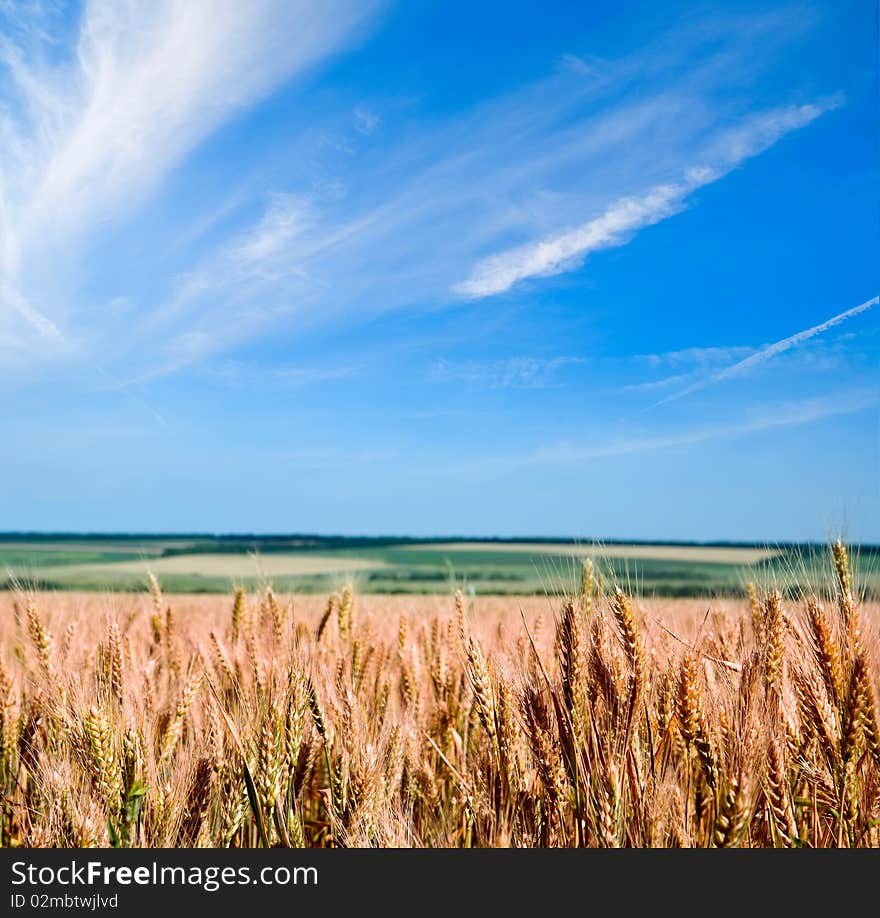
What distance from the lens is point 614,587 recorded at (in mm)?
1905

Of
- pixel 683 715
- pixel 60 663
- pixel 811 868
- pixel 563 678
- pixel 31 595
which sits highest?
pixel 31 595

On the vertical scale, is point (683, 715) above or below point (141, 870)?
above

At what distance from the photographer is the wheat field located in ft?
5.56

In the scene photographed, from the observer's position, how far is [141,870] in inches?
60.5

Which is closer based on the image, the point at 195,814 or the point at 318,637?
the point at 195,814

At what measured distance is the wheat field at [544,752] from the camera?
1.69 m

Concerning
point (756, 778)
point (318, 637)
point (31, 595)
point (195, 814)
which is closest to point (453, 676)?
point (318, 637)

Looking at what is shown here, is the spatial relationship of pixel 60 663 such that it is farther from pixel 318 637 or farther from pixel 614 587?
pixel 614 587

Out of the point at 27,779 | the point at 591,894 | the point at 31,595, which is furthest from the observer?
the point at 31,595

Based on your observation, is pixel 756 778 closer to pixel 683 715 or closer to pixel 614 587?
pixel 683 715

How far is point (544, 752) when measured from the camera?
1.70 m

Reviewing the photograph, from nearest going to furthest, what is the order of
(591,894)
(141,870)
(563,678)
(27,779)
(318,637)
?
(591,894), (141,870), (563,678), (27,779), (318,637)

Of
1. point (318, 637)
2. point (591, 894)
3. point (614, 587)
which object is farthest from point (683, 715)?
point (318, 637)

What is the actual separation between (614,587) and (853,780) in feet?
2.60
